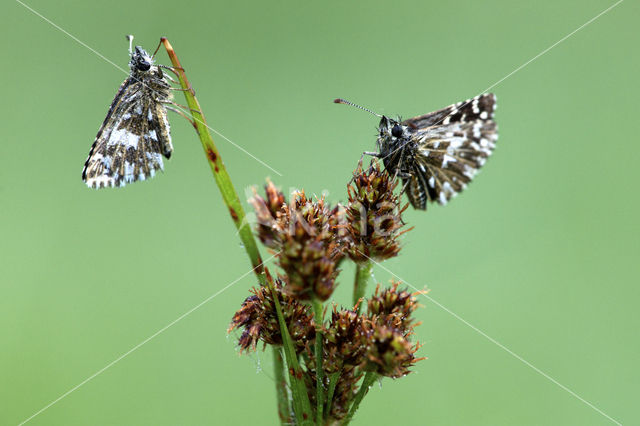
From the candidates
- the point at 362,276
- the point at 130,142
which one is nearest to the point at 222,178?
the point at 362,276

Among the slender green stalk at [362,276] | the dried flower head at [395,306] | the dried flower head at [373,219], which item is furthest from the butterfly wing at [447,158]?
the dried flower head at [395,306]

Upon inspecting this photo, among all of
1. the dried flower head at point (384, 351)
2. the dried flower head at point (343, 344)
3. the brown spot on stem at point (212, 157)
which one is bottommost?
the dried flower head at point (384, 351)

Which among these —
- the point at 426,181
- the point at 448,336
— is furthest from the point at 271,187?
the point at 448,336

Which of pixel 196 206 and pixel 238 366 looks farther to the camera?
pixel 196 206

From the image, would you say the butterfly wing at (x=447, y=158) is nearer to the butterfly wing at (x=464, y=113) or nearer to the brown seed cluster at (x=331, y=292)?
the butterfly wing at (x=464, y=113)

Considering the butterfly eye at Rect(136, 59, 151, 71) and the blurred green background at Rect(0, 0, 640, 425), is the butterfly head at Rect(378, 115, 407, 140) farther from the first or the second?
the blurred green background at Rect(0, 0, 640, 425)

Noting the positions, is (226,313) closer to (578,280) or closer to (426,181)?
(426,181)
